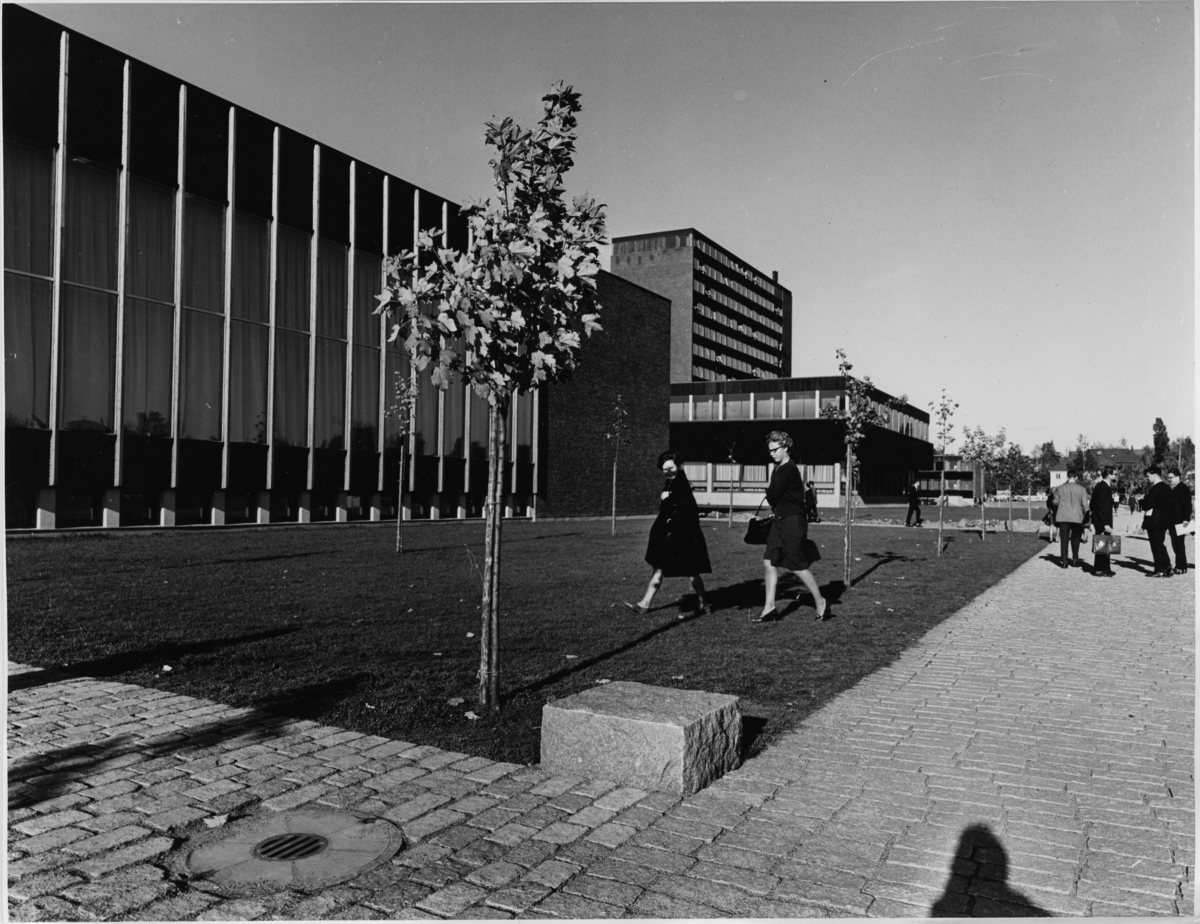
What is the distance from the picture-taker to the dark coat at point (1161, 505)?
14664 millimetres

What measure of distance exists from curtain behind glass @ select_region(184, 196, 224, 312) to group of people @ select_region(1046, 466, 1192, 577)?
66.1ft

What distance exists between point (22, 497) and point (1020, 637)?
779 inches

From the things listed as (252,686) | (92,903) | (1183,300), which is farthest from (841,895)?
(252,686)

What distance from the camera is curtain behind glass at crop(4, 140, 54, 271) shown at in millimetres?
19266

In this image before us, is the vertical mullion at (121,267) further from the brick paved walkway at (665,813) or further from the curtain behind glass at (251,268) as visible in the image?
the brick paved walkway at (665,813)

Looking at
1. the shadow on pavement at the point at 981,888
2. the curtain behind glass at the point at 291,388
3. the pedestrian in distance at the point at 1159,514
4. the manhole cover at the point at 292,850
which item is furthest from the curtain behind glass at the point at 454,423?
the shadow on pavement at the point at 981,888

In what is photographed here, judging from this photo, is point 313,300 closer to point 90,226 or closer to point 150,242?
point 150,242

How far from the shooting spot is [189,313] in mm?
23562

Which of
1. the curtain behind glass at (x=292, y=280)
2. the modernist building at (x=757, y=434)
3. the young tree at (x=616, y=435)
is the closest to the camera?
the curtain behind glass at (x=292, y=280)

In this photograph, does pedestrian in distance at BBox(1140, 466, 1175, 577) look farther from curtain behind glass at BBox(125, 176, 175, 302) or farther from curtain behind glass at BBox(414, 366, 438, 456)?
curtain behind glass at BBox(414, 366, 438, 456)

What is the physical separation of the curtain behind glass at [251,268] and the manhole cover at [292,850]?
2322cm

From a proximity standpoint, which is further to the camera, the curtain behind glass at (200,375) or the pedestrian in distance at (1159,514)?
the curtain behind glass at (200,375)

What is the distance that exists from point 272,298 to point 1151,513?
22018mm

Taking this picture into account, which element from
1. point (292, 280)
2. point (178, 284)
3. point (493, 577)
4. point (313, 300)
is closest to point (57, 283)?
point (178, 284)
